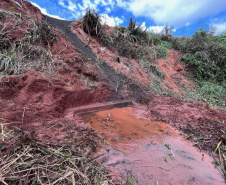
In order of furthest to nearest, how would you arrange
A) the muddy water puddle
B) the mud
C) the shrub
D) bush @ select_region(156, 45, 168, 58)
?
1. bush @ select_region(156, 45, 168, 58)
2. the shrub
3. the mud
4. the muddy water puddle

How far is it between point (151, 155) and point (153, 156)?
0.03m

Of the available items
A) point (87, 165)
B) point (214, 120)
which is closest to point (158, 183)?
point (87, 165)

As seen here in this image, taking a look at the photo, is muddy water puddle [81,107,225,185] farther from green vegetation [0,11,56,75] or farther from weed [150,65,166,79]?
weed [150,65,166,79]

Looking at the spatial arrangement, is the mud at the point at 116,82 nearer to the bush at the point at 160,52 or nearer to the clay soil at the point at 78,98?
the clay soil at the point at 78,98

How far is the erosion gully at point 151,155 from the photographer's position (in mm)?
1749

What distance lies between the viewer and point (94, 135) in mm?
2404

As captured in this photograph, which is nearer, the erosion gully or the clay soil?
the erosion gully

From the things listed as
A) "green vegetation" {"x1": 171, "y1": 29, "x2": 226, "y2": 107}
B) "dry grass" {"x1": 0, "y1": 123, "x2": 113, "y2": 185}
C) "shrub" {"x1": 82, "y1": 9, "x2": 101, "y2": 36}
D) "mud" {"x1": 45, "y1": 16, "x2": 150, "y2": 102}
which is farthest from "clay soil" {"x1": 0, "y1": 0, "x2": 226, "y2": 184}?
"green vegetation" {"x1": 171, "y1": 29, "x2": 226, "y2": 107}

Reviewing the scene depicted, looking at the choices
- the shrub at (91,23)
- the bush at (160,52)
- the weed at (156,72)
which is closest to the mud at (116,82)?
the shrub at (91,23)

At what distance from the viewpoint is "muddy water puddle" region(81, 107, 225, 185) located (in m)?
1.75

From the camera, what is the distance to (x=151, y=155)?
7.04 feet

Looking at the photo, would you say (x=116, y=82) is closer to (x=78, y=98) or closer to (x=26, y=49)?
(x=78, y=98)

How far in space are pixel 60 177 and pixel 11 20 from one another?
17.6 ft

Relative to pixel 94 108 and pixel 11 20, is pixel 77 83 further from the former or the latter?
pixel 11 20
